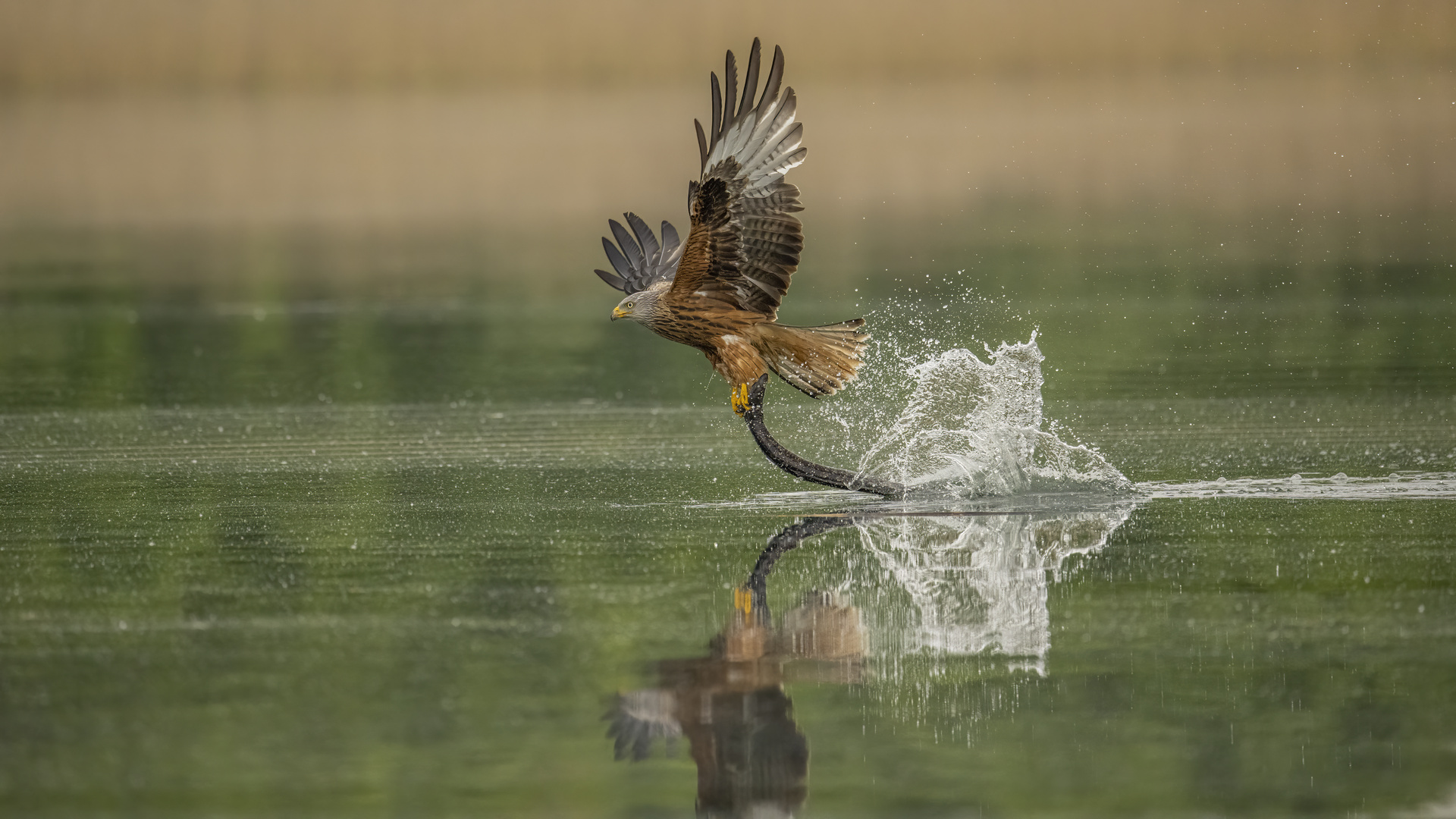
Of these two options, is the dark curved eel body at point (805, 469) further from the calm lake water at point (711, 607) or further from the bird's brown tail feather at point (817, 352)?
the bird's brown tail feather at point (817, 352)

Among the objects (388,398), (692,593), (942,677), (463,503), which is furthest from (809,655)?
(388,398)

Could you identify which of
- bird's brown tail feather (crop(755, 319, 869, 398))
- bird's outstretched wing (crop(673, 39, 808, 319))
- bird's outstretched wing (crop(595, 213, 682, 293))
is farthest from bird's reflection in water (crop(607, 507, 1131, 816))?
bird's outstretched wing (crop(595, 213, 682, 293))

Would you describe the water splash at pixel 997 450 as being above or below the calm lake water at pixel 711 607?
above

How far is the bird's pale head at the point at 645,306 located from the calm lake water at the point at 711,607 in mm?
953

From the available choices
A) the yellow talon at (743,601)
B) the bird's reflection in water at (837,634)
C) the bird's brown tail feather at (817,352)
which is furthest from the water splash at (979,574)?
the bird's brown tail feather at (817,352)

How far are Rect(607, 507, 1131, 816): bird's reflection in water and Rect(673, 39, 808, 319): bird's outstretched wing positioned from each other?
1.62m

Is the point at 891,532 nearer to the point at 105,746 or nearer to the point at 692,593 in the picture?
the point at 692,593

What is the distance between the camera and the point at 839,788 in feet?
17.5

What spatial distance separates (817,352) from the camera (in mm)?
10805

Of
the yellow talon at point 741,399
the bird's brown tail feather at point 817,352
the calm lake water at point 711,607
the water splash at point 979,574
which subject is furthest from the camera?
the bird's brown tail feather at point 817,352

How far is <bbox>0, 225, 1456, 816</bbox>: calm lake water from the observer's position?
5512mm

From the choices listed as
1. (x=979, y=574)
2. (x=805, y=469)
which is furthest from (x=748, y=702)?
(x=805, y=469)

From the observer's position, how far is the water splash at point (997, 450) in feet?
34.1

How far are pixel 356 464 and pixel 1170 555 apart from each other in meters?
5.60
